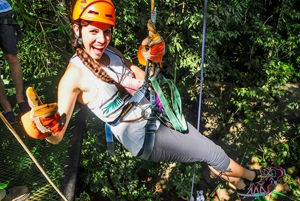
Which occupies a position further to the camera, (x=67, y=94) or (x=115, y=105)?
(x=115, y=105)

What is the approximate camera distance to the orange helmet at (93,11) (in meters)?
1.59

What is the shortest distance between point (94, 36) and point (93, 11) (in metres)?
0.13

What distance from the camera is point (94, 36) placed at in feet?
5.38

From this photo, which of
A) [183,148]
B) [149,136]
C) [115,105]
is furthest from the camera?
[183,148]

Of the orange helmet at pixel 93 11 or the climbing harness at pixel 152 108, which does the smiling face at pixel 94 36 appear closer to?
the orange helmet at pixel 93 11

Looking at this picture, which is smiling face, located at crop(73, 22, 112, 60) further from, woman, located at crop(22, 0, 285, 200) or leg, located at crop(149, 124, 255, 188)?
leg, located at crop(149, 124, 255, 188)

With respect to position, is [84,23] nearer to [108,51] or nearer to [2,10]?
[108,51]

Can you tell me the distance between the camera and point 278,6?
4547mm

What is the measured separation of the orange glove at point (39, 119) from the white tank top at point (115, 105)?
36 cm

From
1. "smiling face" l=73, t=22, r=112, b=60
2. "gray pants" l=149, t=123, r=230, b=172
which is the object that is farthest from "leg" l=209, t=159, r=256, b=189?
"smiling face" l=73, t=22, r=112, b=60

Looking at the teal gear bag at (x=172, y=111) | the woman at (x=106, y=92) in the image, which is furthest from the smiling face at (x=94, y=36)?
the teal gear bag at (x=172, y=111)

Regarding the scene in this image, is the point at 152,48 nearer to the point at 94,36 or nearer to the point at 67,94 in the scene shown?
the point at 94,36

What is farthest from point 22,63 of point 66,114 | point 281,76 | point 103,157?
point 281,76

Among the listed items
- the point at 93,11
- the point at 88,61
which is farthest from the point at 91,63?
the point at 93,11
